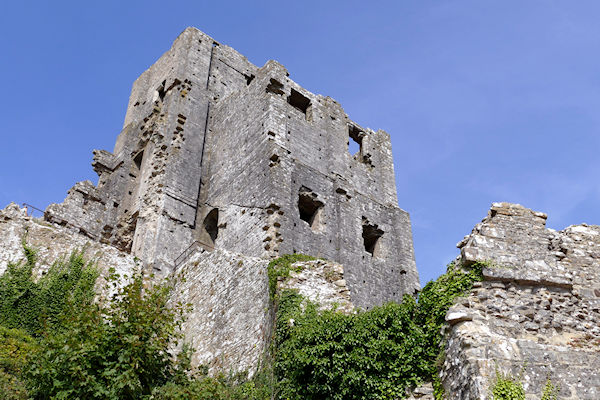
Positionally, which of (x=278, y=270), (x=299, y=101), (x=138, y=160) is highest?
(x=299, y=101)

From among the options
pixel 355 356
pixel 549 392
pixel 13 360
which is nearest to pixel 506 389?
pixel 549 392

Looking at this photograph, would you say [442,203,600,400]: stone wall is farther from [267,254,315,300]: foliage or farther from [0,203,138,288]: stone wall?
[0,203,138,288]: stone wall

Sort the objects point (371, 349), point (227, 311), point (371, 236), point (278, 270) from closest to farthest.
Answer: point (371, 349) → point (278, 270) → point (227, 311) → point (371, 236)

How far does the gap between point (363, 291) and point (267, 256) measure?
3289 millimetres

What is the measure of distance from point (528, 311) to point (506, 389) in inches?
42.0

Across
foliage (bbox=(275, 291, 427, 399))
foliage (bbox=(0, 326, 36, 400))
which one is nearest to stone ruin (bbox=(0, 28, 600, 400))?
foliage (bbox=(275, 291, 427, 399))

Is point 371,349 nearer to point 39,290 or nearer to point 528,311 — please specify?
point 528,311

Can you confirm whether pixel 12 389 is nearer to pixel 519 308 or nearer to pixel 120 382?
pixel 120 382

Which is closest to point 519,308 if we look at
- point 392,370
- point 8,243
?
point 392,370

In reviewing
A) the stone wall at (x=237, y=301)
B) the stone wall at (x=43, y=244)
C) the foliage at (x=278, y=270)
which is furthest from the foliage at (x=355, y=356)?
the stone wall at (x=43, y=244)

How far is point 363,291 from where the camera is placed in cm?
1627

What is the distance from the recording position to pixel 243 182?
16891mm

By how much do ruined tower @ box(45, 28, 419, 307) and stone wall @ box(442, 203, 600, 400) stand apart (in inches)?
315

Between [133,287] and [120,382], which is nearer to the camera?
[120,382]
